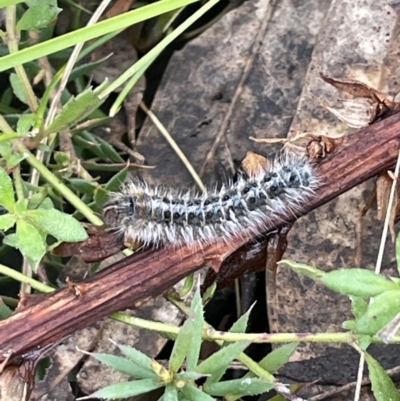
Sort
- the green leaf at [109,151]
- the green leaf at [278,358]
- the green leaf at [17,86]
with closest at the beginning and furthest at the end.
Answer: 1. the green leaf at [278,358]
2. the green leaf at [17,86]
3. the green leaf at [109,151]

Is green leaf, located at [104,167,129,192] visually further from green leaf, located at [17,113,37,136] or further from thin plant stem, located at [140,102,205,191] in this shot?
green leaf, located at [17,113,37,136]

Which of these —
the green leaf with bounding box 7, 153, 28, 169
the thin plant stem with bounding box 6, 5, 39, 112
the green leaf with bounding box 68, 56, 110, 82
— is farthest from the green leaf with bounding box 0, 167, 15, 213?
the green leaf with bounding box 68, 56, 110, 82

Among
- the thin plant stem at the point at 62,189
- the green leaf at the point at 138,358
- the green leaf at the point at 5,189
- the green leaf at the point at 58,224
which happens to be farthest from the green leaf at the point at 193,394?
the green leaf at the point at 5,189

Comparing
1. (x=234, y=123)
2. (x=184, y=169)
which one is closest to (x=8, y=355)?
(x=184, y=169)

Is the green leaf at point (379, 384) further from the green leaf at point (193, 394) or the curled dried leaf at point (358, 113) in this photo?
the curled dried leaf at point (358, 113)

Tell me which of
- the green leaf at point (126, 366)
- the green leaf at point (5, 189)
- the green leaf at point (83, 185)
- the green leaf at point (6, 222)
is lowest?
Answer: the green leaf at point (126, 366)

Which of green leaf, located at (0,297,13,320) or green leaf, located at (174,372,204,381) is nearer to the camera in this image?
green leaf, located at (174,372,204,381)

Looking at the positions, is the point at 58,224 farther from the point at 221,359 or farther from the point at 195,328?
the point at 221,359
